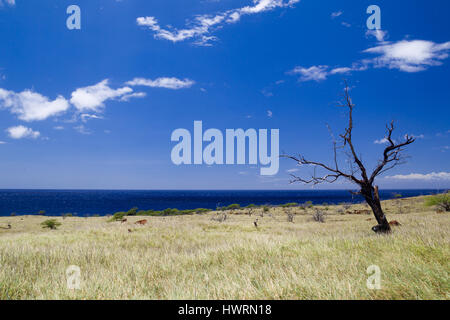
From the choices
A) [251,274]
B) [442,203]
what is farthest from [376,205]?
[442,203]

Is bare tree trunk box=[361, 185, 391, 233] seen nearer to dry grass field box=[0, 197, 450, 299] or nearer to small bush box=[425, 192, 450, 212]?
dry grass field box=[0, 197, 450, 299]

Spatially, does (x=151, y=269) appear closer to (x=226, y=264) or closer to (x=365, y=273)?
(x=226, y=264)

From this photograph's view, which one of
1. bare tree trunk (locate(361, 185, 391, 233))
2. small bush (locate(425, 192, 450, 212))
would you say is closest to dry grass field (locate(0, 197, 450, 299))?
bare tree trunk (locate(361, 185, 391, 233))

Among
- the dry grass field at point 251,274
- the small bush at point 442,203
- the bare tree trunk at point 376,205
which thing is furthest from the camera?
the small bush at point 442,203

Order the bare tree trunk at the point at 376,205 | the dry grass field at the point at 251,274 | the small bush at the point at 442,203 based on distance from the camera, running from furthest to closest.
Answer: the small bush at the point at 442,203 < the bare tree trunk at the point at 376,205 < the dry grass field at the point at 251,274

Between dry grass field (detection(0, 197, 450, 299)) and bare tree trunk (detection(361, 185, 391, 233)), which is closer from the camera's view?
dry grass field (detection(0, 197, 450, 299))

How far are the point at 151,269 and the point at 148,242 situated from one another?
195 inches

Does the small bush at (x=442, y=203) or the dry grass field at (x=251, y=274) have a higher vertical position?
the dry grass field at (x=251, y=274)

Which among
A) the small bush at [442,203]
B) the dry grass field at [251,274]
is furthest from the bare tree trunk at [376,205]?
the small bush at [442,203]

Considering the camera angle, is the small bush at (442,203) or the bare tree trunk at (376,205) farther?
the small bush at (442,203)

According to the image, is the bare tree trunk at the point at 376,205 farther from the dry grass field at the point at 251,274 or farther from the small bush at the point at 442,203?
the small bush at the point at 442,203

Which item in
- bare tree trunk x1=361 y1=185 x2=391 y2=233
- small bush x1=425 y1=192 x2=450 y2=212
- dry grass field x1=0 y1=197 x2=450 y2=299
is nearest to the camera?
dry grass field x1=0 y1=197 x2=450 y2=299
